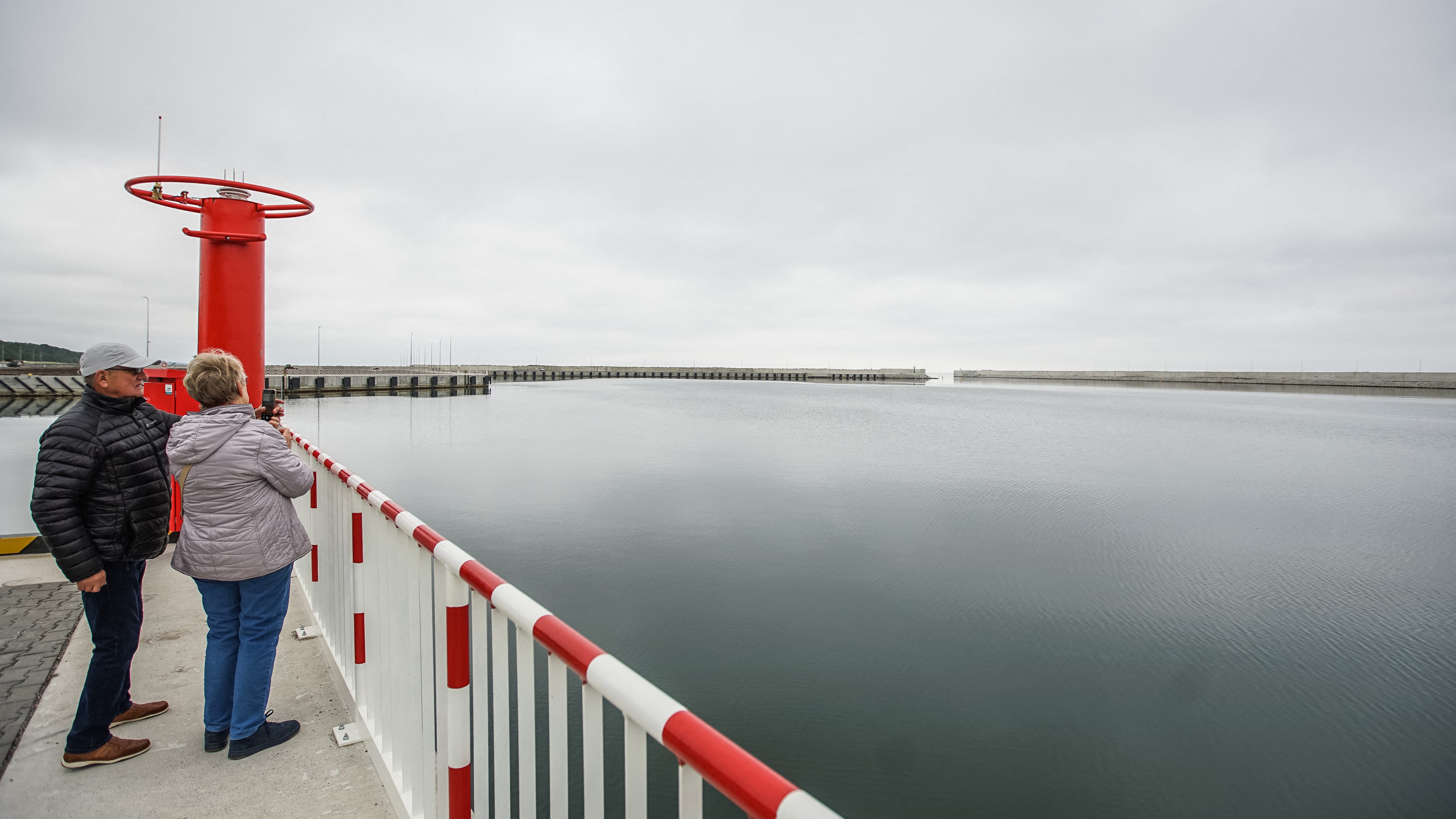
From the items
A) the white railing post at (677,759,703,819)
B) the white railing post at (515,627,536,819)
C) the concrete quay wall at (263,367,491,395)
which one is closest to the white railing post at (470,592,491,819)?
the white railing post at (515,627,536,819)

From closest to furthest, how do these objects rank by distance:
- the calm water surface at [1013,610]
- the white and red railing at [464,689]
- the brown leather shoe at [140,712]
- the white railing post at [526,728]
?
the white and red railing at [464,689], the white railing post at [526,728], the brown leather shoe at [140,712], the calm water surface at [1013,610]

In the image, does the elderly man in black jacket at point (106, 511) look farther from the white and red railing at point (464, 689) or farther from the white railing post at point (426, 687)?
the white railing post at point (426, 687)

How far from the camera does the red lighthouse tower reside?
211 inches

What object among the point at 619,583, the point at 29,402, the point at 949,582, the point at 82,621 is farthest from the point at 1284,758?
the point at 29,402

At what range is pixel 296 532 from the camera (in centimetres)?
314

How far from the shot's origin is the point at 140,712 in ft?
11.0

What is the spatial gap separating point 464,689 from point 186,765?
1.94 metres

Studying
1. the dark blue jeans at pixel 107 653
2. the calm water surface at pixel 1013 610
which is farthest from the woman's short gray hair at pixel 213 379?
the calm water surface at pixel 1013 610

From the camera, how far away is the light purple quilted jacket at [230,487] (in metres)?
2.84

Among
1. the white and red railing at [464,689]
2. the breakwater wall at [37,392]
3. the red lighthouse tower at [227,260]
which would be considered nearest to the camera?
the white and red railing at [464,689]

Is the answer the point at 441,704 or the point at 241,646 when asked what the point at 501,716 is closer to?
the point at 441,704

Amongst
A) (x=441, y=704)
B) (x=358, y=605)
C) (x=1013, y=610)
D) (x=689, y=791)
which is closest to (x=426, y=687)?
(x=441, y=704)

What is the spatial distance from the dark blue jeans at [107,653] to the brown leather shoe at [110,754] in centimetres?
2

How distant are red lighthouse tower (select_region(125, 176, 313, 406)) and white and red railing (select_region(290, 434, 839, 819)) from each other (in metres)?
2.37
